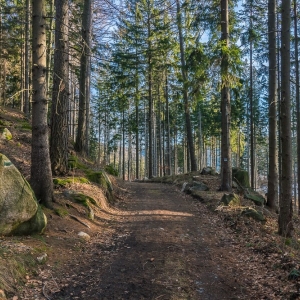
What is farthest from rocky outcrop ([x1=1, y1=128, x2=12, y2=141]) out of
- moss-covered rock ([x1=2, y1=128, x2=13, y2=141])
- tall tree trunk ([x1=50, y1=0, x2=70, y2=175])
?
tall tree trunk ([x1=50, y1=0, x2=70, y2=175])

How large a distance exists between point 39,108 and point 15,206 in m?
2.58

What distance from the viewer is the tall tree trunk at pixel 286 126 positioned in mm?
7680

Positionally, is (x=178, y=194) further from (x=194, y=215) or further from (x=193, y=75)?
(x=193, y=75)

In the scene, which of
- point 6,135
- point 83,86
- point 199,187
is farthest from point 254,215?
point 6,135

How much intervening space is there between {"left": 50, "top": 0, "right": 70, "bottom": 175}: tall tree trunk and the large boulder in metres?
3.58

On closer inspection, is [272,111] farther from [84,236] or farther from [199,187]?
[84,236]

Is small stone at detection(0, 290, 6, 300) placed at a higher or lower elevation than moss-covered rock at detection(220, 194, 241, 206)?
lower

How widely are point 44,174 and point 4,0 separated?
2035 cm

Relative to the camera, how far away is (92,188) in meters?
10.0

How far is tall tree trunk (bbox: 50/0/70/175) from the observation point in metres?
9.03

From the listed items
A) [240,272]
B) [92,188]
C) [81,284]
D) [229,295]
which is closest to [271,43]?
[92,188]

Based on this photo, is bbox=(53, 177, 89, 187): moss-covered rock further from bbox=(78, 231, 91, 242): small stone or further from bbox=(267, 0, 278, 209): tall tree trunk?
bbox=(267, 0, 278, 209): tall tree trunk

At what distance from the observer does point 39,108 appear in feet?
23.4

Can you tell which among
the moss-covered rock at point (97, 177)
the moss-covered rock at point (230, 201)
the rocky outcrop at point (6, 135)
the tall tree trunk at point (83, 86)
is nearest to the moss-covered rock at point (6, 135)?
the rocky outcrop at point (6, 135)
